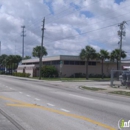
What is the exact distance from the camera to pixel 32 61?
258 ft

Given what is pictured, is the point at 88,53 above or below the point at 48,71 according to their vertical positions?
above

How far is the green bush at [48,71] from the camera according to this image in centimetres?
5859

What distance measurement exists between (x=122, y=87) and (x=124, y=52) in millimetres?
34728

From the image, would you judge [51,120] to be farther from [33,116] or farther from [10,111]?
[10,111]

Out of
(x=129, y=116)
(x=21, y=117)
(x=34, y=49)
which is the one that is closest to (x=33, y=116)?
(x=21, y=117)

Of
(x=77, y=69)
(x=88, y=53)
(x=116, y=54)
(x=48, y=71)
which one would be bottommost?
(x=48, y=71)

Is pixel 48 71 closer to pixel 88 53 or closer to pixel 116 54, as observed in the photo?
pixel 88 53

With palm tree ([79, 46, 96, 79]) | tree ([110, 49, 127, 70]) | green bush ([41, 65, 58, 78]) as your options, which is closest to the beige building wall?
green bush ([41, 65, 58, 78])

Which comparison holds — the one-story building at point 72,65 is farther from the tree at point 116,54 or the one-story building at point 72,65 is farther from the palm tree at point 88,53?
the palm tree at point 88,53

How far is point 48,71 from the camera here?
58750 mm

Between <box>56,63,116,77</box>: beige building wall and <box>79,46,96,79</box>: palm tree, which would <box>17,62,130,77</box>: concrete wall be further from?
<box>79,46,96,79</box>: palm tree

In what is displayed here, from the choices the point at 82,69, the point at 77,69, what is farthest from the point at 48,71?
the point at 82,69

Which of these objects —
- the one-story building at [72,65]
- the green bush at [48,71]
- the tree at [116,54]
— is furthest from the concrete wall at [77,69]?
the tree at [116,54]

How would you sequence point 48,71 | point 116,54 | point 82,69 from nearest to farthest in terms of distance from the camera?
point 48,71 < point 116,54 < point 82,69
